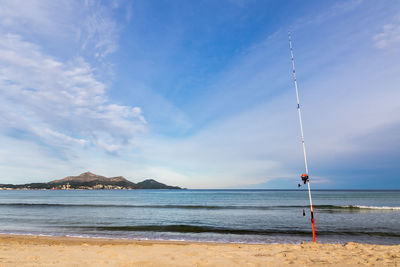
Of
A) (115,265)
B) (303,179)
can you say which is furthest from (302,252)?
(115,265)

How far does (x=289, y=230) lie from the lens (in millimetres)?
17953

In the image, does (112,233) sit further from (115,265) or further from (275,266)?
(275,266)

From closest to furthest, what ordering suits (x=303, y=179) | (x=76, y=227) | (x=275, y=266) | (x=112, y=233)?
(x=275, y=266), (x=303, y=179), (x=112, y=233), (x=76, y=227)

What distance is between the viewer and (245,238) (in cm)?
1524

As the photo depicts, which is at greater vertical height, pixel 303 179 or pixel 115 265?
pixel 303 179

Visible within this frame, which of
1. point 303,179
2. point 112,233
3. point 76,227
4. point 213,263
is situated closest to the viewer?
point 213,263

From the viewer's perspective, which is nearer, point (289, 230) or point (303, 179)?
point (303, 179)

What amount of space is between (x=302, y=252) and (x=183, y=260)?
4442 mm

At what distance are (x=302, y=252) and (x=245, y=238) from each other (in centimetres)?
709

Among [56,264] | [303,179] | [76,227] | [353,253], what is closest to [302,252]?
[353,253]

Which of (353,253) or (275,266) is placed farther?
(353,253)

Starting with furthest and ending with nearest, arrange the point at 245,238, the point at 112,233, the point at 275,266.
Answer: the point at 112,233, the point at 245,238, the point at 275,266

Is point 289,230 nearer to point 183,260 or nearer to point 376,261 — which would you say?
point 376,261

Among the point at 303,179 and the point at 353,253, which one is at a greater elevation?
the point at 303,179
